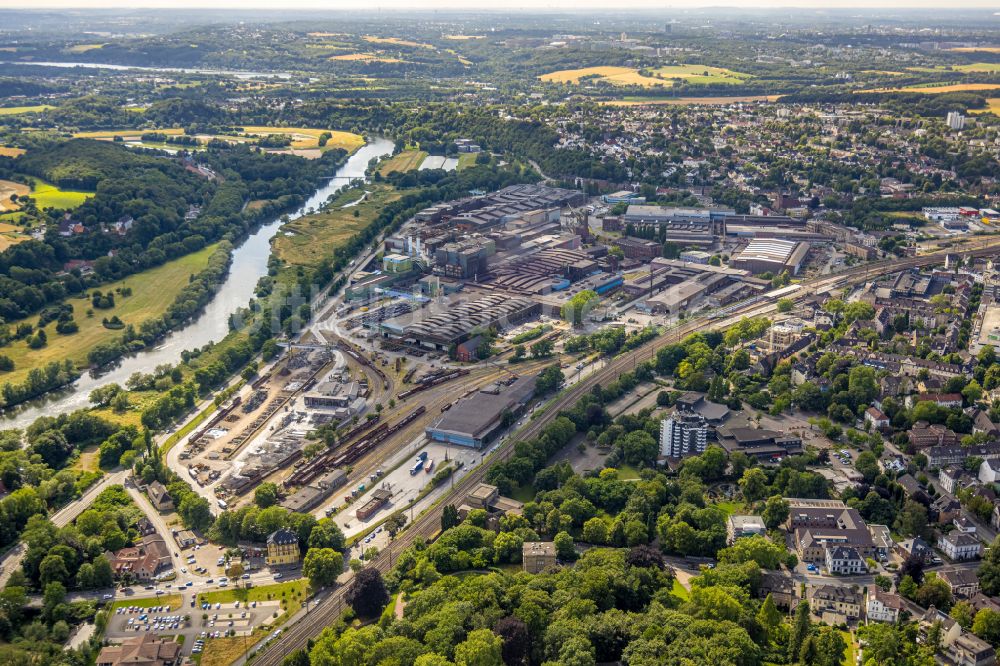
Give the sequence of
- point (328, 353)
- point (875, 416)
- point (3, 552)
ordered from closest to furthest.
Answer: point (3, 552) → point (875, 416) → point (328, 353)

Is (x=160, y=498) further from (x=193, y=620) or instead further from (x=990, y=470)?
(x=990, y=470)

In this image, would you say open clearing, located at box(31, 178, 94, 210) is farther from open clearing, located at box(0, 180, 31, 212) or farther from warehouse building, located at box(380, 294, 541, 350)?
warehouse building, located at box(380, 294, 541, 350)

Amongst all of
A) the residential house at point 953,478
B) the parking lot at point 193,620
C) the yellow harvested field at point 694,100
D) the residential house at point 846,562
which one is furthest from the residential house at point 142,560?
the yellow harvested field at point 694,100

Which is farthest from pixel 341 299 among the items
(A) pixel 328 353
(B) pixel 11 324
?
(B) pixel 11 324

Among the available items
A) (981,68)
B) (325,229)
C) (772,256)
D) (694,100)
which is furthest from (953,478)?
(981,68)

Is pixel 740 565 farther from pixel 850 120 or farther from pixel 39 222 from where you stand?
pixel 850 120

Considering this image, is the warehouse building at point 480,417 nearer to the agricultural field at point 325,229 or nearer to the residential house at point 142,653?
the residential house at point 142,653
